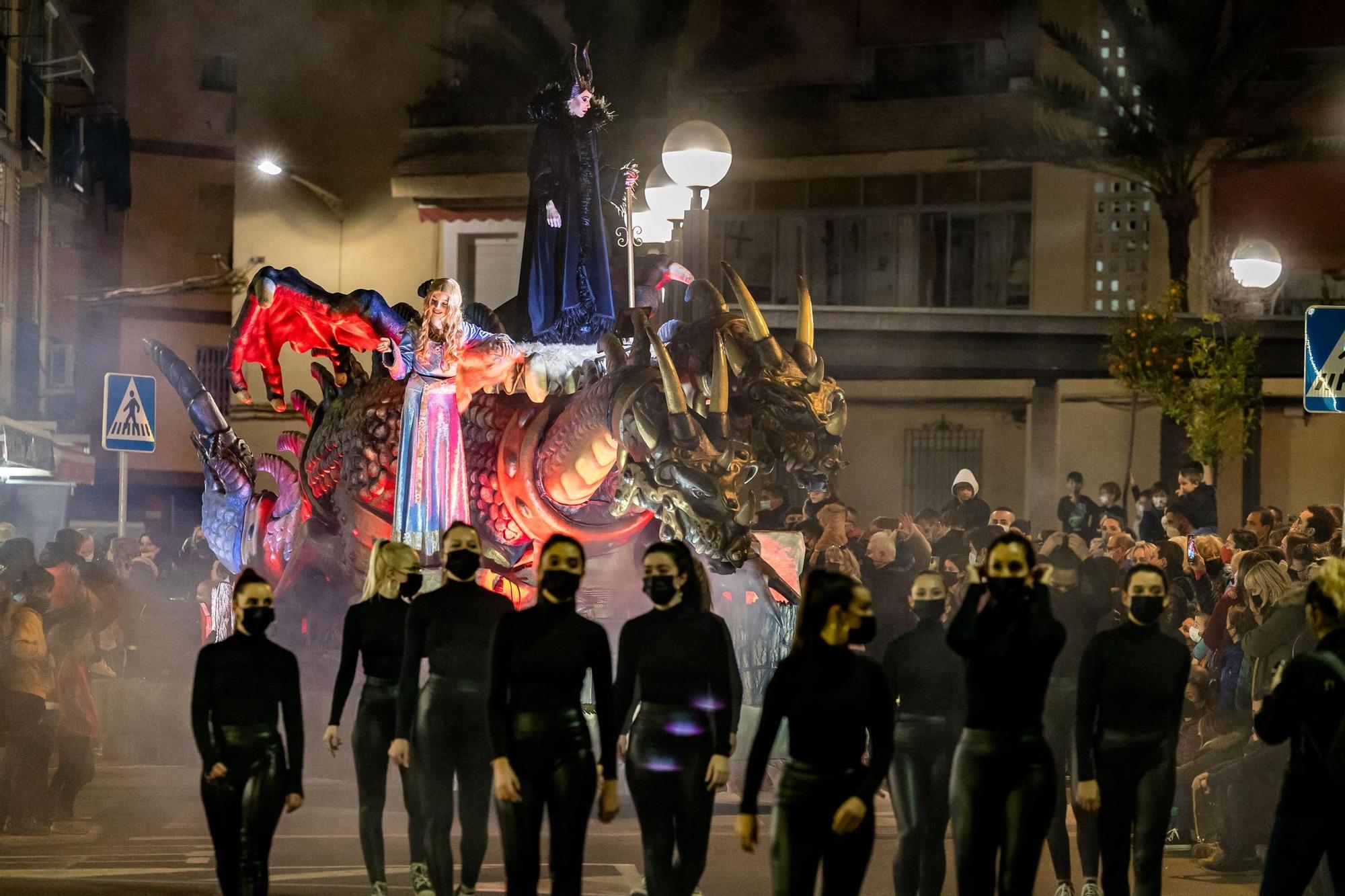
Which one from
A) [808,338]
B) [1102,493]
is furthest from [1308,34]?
[808,338]

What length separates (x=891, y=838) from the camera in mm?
11125

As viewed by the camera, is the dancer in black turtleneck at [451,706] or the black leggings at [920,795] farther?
the black leggings at [920,795]

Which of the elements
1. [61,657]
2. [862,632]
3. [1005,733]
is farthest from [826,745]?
[61,657]

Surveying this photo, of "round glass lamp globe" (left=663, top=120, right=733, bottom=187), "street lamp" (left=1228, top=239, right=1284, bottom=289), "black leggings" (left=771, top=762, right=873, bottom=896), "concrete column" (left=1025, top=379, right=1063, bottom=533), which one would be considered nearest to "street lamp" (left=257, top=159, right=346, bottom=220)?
"concrete column" (left=1025, top=379, right=1063, bottom=533)

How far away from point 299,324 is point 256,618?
533 centimetres

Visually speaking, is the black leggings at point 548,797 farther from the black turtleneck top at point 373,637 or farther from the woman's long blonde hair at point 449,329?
the woman's long blonde hair at point 449,329

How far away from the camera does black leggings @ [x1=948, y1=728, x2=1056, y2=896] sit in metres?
7.24

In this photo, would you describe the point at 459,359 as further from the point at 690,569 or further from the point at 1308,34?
the point at 1308,34

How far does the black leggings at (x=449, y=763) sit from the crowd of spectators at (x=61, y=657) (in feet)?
13.4

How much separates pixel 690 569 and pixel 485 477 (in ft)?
13.3

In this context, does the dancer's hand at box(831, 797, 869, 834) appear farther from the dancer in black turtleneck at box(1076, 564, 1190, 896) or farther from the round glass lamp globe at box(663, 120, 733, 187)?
the round glass lamp globe at box(663, 120, 733, 187)

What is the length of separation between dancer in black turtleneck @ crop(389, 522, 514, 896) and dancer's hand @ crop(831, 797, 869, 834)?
1898 mm

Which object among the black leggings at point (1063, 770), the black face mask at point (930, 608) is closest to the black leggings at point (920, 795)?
the black face mask at point (930, 608)

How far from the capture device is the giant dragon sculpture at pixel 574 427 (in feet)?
35.8
